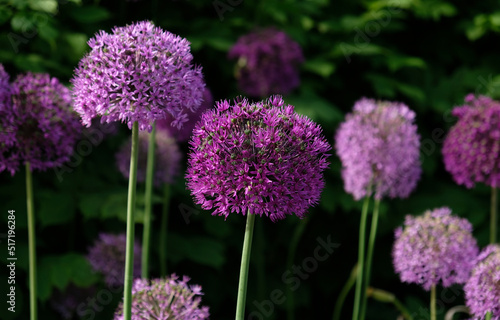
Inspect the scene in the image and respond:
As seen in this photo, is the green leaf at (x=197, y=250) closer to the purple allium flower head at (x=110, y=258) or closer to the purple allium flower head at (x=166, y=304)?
the purple allium flower head at (x=110, y=258)

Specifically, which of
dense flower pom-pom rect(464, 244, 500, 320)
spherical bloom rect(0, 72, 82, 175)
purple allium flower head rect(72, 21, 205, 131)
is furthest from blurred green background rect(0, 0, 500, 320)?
purple allium flower head rect(72, 21, 205, 131)

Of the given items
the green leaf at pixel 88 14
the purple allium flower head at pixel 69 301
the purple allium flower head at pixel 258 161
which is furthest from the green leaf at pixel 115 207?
the purple allium flower head at pixel 258 161

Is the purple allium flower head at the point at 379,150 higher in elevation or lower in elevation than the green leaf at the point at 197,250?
higher

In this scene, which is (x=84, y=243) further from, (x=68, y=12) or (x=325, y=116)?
(x=325, y=116)

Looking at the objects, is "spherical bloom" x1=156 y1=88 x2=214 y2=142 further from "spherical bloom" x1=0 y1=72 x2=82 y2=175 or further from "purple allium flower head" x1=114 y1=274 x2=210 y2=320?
"purple allium flower head" x1=114 y1=274 x2=210 y2=320
